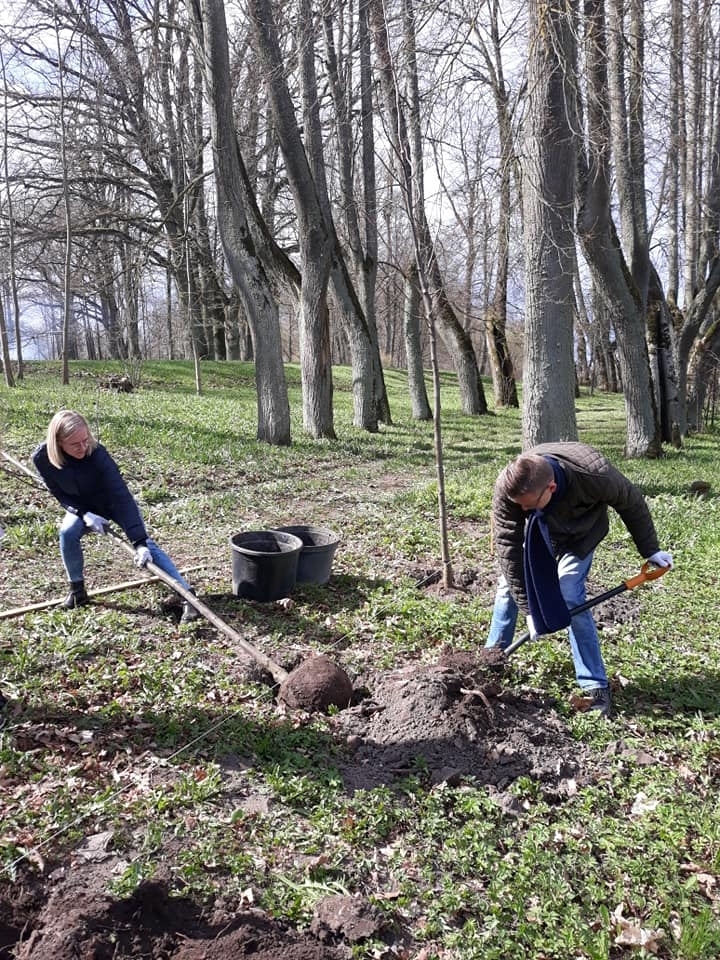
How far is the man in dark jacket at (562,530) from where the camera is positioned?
12.2 ft

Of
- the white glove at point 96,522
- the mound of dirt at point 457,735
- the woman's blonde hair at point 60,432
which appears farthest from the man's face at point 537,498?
the white glove at point 96,522

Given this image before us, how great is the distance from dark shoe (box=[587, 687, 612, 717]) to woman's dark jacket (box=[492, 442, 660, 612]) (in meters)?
0.68

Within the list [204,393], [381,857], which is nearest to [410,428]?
[204,393]

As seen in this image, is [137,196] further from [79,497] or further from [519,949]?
[519,949]

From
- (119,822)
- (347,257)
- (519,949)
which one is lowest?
(519,949)

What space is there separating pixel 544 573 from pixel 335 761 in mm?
1496

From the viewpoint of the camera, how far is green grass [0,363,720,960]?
9.28ft

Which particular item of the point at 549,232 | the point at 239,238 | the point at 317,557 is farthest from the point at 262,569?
the point at 239,238

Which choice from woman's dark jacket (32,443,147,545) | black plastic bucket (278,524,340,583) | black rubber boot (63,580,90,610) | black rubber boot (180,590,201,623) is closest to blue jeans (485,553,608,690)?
black plastic bucket (278,524,340,583)

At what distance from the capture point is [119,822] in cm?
317

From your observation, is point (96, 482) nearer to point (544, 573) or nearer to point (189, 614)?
point (189, 614)

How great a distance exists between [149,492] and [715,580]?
6.25 metres

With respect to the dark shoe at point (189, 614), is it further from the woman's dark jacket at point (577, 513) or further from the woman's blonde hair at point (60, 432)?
the woman's dark jacket at point (577, 513)

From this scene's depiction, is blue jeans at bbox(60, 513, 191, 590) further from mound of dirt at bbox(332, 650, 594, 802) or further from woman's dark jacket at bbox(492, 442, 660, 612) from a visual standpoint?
woman's dark jacket at bbox(492, 442, 660, 612)
